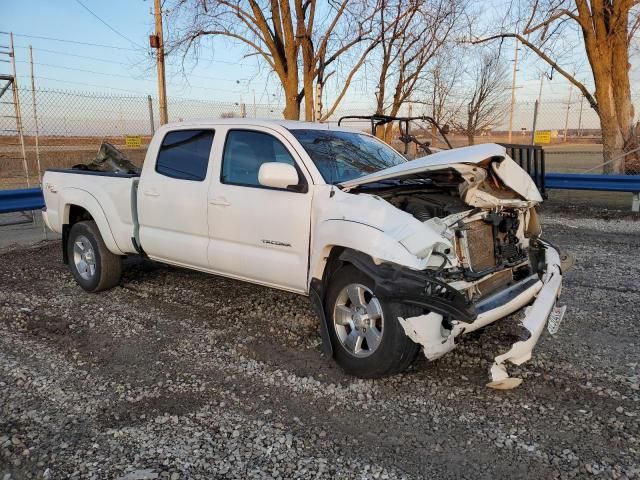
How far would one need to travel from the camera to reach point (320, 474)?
2.80m

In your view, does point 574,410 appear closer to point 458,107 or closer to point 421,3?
point 421,3

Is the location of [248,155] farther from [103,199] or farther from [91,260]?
[91,260]

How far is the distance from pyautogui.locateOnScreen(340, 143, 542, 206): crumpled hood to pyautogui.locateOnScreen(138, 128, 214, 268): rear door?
1.64 metres

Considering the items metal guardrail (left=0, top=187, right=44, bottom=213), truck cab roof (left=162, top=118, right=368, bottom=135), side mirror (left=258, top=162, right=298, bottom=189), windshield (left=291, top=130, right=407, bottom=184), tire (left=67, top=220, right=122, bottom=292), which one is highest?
truck cab roof (left=162, top=118, right=368, bottom=135)

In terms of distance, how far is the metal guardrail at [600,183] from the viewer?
1056cm

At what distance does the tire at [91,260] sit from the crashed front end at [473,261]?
3.43 metres

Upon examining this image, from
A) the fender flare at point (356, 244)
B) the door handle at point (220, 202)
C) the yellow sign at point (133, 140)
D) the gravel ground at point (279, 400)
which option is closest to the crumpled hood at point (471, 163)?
the fender flare at point (356, 244)

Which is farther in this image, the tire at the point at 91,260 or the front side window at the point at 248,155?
the tire at the point at 91,260

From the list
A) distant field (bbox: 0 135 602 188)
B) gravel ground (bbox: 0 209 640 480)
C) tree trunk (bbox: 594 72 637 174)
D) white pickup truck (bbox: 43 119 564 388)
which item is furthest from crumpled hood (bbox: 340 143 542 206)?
distant field (bbox: 0 135 602 188)

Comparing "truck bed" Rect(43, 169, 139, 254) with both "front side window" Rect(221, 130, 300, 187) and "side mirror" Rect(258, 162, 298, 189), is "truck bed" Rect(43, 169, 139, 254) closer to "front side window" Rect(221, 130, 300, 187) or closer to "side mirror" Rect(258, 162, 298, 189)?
"front side window" Rect(221, 130, 300, 187)

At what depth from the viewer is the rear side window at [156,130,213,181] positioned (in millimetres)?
5105

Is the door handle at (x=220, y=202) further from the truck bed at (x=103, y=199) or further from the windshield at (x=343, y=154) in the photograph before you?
the truck bed at (x=103, y=199)

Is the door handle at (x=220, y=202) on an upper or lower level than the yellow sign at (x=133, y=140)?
lower

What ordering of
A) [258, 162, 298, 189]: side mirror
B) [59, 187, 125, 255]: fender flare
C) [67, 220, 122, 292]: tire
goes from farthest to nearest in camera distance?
[67, 220, 122, 292]: tire
[59, 187, 125, 255]: fender flare
[258, 162, 298, 189]: side mirror
